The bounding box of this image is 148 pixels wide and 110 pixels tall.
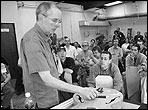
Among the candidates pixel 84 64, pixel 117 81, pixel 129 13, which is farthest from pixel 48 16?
pixel 129 13

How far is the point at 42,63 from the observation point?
838 mm

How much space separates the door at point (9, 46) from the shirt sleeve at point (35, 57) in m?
2.89

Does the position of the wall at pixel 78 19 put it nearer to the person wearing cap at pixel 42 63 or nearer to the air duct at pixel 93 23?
the air duct at pixel 93 23

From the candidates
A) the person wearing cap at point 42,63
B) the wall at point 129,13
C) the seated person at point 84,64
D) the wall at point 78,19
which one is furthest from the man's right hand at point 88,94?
the wall at point 129,13

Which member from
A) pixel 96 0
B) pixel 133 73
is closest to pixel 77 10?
pixel 96 0

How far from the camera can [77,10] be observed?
6262 mm

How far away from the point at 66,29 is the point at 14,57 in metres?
2.66

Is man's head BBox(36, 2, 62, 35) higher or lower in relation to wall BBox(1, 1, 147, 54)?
lower

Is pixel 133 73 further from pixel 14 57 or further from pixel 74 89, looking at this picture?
pixel 14 57

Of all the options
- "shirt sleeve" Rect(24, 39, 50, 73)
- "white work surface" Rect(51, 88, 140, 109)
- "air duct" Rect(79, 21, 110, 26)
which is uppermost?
"air duct" Rect(79, 21, 110, 26)

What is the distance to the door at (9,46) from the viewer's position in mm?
3402

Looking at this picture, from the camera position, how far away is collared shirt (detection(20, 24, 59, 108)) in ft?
2.77

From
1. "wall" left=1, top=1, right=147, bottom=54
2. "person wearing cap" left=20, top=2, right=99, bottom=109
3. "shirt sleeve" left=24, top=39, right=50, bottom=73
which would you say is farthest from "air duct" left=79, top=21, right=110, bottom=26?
"shirt sleeve" left=24, top=39, right=50, bottom=73

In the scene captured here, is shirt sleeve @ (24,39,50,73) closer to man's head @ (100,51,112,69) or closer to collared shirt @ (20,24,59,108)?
collared shirt @ (20,24,59,108)
